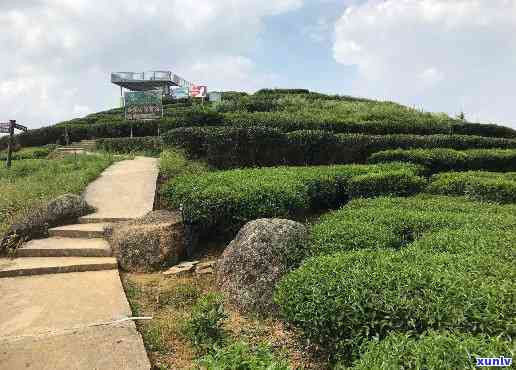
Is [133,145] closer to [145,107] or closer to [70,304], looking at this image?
[145,107]

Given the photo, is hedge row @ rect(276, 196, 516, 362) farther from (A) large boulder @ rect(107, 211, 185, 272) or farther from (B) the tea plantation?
(A) large boulder @ rect(107, 211, 185, 272)

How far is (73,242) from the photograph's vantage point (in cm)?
673

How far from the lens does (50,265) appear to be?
5.99 meters

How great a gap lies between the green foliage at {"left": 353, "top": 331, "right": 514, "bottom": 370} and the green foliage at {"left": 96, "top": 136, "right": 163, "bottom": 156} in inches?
559

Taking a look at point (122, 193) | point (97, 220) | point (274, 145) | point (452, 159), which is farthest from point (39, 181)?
point (452, 159)

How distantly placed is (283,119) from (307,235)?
904 cm

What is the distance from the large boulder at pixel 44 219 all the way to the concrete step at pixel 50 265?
1.34ft

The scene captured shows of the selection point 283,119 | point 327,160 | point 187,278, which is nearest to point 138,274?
point 187,278

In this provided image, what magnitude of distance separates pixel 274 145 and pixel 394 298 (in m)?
8.07

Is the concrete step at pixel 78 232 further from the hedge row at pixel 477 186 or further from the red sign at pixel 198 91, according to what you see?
the red sign at pixel 198 91

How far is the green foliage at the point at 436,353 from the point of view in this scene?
100 inches

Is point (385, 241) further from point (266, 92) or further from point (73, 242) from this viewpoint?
point (266, 92)

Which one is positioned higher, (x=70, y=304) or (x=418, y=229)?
(x=418, y=229)

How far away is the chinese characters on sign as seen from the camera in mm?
15977
